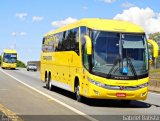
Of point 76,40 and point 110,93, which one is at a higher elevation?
point 76,40

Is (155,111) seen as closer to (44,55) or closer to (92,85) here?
(92,85)

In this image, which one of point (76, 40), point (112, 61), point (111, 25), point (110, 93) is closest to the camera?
point (110, 93)

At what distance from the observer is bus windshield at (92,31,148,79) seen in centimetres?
1719

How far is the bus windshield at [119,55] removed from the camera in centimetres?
1719

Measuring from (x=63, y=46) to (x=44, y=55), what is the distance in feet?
21.8

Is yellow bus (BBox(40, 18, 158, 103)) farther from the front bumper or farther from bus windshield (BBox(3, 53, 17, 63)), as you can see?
bus windshield (BBox(3, 53, 17, 63))

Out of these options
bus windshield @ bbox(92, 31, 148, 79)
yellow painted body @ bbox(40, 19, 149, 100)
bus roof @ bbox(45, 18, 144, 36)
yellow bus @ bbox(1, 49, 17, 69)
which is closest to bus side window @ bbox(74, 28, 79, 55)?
yellow painted body @ bbox(40, 19, 149, 100)

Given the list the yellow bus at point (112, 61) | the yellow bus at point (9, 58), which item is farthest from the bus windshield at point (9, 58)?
the yellow bus at point (112, 61)

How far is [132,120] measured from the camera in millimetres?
13523

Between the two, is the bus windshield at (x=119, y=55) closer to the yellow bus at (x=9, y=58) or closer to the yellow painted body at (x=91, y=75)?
the yellow painted body at (x=91, y=75)

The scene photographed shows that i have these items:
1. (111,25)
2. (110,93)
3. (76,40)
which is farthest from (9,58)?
(110,93)

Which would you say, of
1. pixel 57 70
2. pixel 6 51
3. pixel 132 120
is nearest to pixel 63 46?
pixel 57 70

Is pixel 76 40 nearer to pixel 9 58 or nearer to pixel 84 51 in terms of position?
pixel 84 51

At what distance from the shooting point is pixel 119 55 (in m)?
17.3
